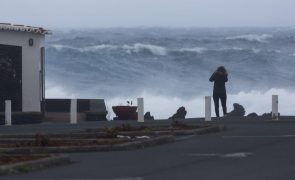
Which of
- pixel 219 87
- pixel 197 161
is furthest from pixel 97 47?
pixel 197 161

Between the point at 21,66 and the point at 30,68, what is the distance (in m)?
0.42

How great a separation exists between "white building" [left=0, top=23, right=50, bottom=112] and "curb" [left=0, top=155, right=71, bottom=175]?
19302 mm

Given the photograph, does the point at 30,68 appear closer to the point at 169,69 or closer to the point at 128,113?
the point at 128,113

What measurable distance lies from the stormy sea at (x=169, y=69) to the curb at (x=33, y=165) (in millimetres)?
37238

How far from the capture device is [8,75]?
1475 inches

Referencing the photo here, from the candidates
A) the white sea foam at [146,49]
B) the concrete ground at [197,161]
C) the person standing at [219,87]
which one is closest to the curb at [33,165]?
the concrete ground at [197,161]

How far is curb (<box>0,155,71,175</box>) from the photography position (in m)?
16.5

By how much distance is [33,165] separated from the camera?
56.4 ft

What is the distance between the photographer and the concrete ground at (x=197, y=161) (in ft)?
51.6

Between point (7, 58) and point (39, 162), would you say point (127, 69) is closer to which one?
point (7, 58)

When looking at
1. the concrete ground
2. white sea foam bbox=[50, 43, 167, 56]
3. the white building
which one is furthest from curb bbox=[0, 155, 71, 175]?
white sea foam bbox=[50, 43, 167, 56]

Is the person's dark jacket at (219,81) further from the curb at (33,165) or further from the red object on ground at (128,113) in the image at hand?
the curb at (33,165)

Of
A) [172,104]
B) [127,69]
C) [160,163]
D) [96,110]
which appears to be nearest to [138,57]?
[127,69]

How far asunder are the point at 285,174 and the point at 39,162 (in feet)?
13.9
